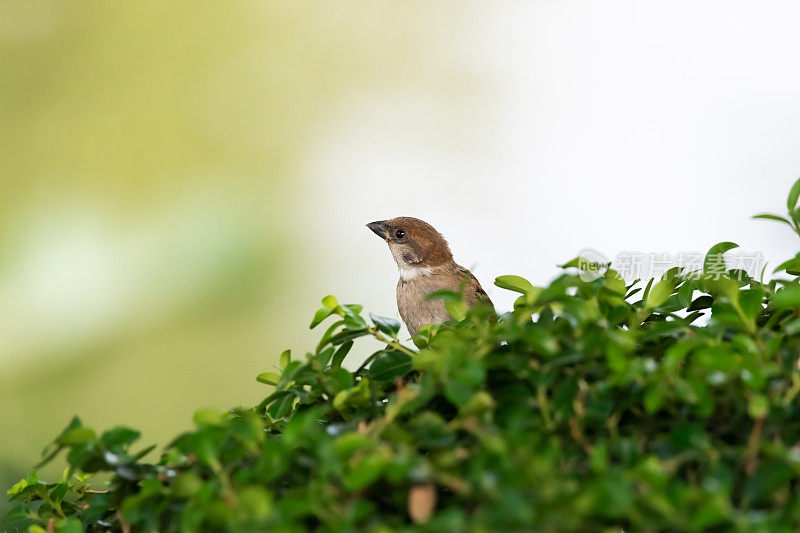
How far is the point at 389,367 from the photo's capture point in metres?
0.77

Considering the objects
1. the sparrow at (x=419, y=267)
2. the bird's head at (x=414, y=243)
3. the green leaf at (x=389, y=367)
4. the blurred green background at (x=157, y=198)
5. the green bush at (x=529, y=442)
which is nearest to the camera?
the green bush at (x=529, y=442)

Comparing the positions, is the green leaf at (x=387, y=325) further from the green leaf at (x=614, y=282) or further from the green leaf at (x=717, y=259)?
the green leaf at (x=717, y=259)

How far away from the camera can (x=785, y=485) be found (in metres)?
0.57

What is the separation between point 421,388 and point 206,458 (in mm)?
179

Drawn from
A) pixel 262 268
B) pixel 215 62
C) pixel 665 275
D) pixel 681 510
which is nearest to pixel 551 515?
pixel 681 510

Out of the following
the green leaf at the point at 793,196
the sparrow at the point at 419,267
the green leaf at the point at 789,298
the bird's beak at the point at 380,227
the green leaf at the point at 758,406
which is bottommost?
the green leaf at the point at 758,406

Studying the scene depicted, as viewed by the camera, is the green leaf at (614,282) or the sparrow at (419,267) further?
the sparrow at (419,267)

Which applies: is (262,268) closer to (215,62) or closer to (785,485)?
(215,62)

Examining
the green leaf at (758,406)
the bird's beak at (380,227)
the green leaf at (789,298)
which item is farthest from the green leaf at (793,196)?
the bird's beak at (380,227)

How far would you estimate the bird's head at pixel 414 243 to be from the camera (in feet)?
Answer: 7.33

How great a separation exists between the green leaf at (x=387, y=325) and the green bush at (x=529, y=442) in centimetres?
2

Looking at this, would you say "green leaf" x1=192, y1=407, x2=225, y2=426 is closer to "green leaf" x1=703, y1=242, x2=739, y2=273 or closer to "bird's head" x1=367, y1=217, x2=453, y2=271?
"green leaf" x1=703, y1=242, x2=739, y2=273

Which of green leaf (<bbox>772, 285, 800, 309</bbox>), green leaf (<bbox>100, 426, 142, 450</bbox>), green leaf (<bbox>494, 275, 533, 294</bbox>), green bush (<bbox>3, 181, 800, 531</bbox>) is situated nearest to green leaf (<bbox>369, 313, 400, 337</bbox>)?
green bush (<bbox>3, 181, 800, 531</bbox>)

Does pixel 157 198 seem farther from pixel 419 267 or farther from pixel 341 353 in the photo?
pixel 341 353
